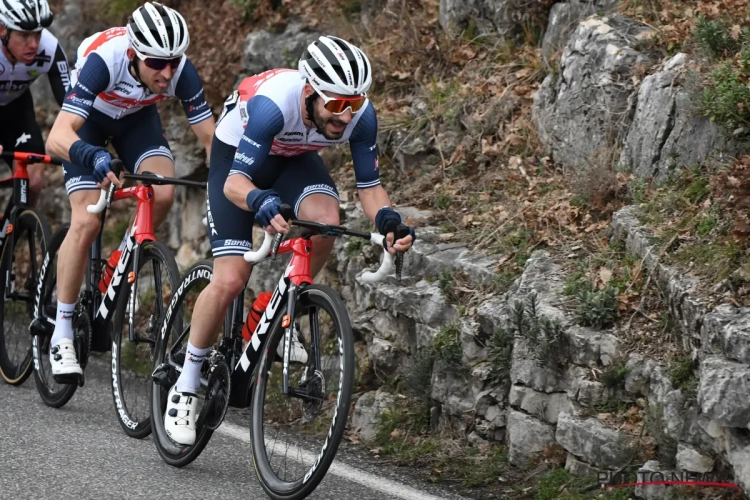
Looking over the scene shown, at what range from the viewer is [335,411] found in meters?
5.02

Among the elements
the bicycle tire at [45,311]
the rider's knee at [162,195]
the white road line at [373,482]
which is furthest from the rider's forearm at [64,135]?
the white road line at [373,482]

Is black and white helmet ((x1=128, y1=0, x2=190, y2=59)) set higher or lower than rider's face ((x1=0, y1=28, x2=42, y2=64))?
higher

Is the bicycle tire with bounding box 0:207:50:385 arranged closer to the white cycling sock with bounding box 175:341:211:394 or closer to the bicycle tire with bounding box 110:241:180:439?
the bicycle tire with bounding box 110:241:180:439

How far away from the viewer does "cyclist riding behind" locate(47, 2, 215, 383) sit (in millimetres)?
6574

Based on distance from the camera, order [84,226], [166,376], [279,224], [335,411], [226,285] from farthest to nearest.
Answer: [84,226] → [166,376] → [226,285] → [279,224] → [335,411]

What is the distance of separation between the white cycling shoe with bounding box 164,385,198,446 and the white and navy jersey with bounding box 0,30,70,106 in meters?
2.98

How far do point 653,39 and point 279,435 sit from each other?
4.21 metres

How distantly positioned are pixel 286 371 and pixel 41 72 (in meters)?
3.83

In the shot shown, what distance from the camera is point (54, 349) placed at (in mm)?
7180

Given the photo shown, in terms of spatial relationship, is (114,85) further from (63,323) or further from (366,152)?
(366,152)

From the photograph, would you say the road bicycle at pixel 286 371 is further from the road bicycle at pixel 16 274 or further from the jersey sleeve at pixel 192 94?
the road bicycle at pixel 16 274

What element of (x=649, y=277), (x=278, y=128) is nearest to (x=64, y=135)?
(x=278, y=128)

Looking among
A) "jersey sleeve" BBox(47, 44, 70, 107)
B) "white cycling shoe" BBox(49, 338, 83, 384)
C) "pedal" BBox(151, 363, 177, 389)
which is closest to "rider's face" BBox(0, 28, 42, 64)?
"jersey sleeve" BBox(47, 44, 70, 107)

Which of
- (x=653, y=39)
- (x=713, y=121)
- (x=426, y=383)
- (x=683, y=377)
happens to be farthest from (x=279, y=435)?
(x=653, y=39)
